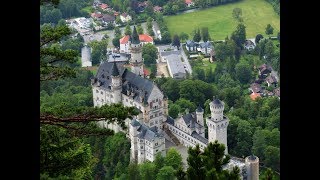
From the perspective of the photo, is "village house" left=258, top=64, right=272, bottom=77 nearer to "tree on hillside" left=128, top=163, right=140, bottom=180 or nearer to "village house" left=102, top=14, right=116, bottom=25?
"village house" left=102, top=14, right=116, bottom=25

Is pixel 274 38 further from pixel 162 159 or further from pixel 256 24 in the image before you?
pixel 162 159

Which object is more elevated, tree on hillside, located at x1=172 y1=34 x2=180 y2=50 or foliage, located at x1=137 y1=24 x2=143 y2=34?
foliage, located at x1=137 y1=24 x2=143 y2=34

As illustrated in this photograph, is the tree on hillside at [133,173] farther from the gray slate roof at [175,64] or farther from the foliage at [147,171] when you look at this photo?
the gray slate roof at [175,64]

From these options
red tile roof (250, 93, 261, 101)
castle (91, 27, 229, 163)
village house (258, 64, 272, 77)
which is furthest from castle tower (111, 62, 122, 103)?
village house (258, 64, 272, 77)

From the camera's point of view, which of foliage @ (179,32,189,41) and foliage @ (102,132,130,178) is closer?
foliage @ (102,132,130,178)

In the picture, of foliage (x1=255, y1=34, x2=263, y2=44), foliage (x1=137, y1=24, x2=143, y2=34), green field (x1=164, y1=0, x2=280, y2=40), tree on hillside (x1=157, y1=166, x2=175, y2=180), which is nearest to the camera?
tree on hillside (x1=157, y1=166, x2=175, y2=180)

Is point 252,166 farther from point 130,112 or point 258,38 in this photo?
point 258,38
